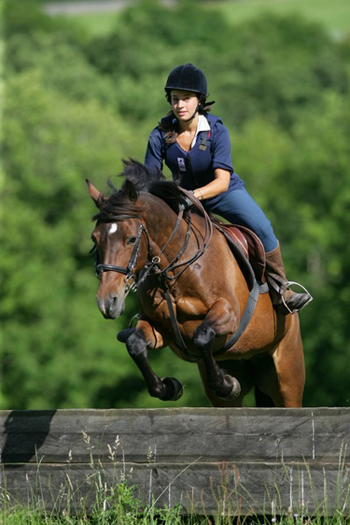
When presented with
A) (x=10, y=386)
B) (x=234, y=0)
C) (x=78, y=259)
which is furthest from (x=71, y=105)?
(x=234, y=0)

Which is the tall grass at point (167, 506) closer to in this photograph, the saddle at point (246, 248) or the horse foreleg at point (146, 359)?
the horse foreleg at point (146, 359)

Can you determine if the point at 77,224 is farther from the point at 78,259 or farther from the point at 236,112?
the point at 236,112

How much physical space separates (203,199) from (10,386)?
3230 centimetres

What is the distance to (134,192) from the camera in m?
7.11

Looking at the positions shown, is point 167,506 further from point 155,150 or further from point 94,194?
point 155,150

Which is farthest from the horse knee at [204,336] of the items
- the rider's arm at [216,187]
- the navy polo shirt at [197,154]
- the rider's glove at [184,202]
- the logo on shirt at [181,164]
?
the logo on shirt at [181,164]

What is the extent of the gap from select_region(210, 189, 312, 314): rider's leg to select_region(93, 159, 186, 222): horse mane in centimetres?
62

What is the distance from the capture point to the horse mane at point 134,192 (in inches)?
275

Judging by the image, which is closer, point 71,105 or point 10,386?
point 10,386

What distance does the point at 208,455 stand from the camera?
6719 millimetres

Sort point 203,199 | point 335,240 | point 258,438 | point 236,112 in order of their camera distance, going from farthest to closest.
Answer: point 236,112, point 335,240, point 203,199, point 258,438

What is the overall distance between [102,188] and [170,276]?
138ft

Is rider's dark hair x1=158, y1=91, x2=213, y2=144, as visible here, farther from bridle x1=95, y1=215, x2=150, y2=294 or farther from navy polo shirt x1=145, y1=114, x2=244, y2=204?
bridle x1=95, y1=215, x2=150, y2=294

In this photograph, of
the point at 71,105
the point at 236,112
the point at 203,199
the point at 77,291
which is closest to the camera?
the point at 203,199
